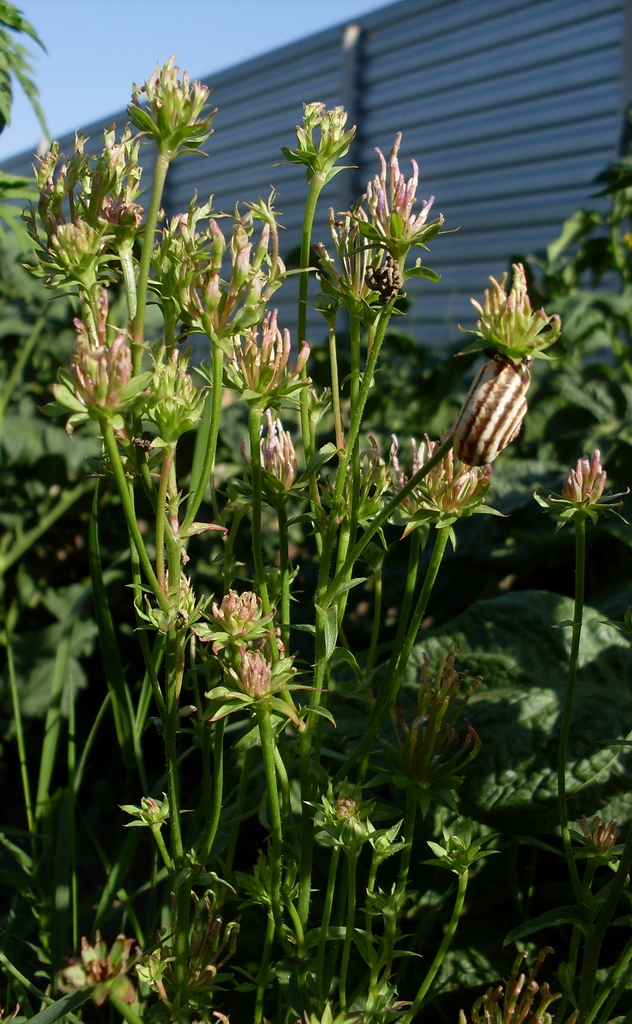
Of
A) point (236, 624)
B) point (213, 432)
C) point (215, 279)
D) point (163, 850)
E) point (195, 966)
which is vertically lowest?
point (195, 966)

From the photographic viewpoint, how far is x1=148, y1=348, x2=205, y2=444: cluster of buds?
667mm

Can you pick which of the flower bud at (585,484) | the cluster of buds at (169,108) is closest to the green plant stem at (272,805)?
the flower bud at (585,484)

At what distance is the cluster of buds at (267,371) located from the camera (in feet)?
2.24

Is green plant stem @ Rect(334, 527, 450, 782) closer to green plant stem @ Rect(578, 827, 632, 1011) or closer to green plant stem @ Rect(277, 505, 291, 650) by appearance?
green plant stem @ Rect(277, 505, 291, 650)

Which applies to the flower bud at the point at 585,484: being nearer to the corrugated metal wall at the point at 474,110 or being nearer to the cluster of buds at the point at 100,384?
the cluster of buds at the point at 100,384

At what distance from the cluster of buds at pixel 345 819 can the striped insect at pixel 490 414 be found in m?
0.30

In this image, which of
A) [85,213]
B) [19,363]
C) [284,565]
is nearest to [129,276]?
[85,213]

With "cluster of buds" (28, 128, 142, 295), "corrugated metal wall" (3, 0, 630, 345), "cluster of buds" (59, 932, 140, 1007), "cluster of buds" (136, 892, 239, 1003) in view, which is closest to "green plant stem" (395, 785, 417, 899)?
"cluster of buds" (136, 892, 239, 1003)

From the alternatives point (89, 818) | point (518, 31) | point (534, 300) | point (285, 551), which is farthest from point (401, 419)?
point (518, 31)

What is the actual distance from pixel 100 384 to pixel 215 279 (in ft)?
0.40

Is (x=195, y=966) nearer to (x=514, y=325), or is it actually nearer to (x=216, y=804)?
(x=216, y=804)

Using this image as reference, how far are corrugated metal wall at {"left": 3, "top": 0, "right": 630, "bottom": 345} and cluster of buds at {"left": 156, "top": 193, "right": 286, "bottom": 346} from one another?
370cm

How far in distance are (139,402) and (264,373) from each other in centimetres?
11

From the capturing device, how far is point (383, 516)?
682 millimetres
